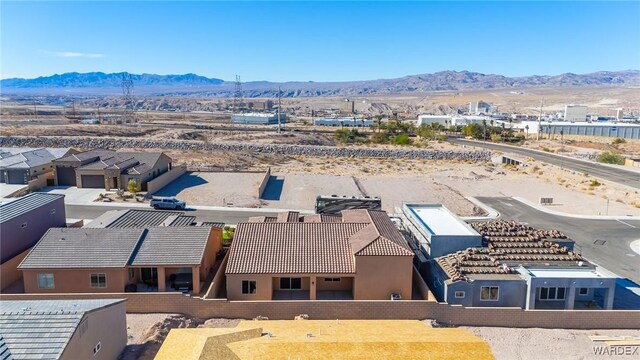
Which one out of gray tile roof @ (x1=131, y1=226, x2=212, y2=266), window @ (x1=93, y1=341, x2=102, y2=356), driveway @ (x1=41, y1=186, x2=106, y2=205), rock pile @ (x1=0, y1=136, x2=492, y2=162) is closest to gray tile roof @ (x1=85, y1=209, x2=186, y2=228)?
gray tile roof @ (x1=131, y1=226, x2=212, y2=266)

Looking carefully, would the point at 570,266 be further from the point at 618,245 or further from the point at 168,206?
the point at 168,206

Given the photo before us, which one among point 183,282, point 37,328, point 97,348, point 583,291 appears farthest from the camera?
point 583,291

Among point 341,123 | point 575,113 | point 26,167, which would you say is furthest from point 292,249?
point 575,113

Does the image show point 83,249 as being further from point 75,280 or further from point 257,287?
point 257,287

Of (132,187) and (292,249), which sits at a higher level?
(292,249)

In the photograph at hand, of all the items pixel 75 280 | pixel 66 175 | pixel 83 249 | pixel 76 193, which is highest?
pixel 83 249

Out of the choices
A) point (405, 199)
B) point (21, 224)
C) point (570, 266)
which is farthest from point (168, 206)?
point (570, 266)
